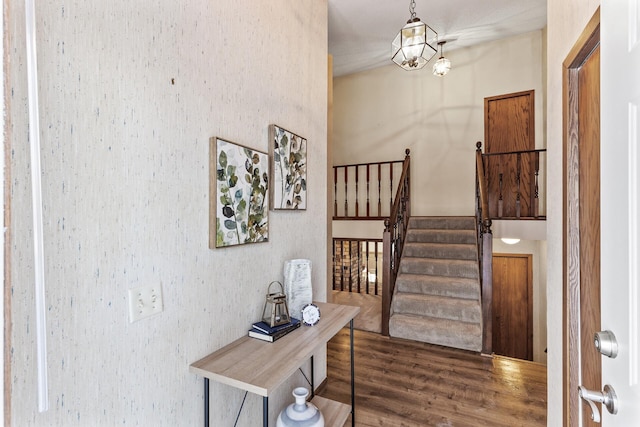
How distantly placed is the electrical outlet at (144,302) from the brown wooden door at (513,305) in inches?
200

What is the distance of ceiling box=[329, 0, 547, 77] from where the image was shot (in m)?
3.31

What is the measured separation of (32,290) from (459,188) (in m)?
5.16

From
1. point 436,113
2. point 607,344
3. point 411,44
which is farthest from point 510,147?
point 607,344

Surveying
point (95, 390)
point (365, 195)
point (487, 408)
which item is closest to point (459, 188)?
point (365, 195)

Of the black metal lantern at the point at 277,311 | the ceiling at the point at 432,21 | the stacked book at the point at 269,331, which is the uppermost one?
the ceiling at the point at 432,21

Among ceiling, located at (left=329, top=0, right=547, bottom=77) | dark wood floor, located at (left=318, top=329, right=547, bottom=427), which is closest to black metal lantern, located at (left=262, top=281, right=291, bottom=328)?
dark wood floor, located at (left=318, top=329, right=547, bottom=427)

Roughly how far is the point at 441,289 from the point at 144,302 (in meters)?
3.22

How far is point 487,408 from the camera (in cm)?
216

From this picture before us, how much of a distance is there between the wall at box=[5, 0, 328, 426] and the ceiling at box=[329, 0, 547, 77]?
2.11 meters

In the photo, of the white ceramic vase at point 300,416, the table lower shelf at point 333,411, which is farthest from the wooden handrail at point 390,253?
the white ceramic vase at point 300,416

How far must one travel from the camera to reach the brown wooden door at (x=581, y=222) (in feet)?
3.77

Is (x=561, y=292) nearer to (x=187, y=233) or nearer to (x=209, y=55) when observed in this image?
(x=187, y=233)

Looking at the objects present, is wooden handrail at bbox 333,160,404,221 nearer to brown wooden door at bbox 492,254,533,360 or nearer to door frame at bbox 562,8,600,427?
→ brown wooden door at bbox 492,254,533,360

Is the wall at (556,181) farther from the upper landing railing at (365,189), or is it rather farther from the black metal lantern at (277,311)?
the upper landing railing at (365,189)
